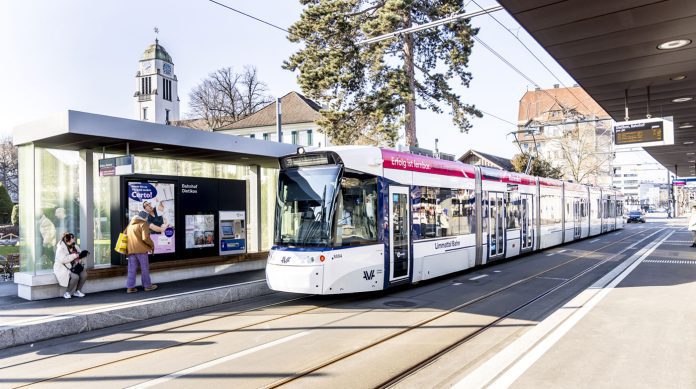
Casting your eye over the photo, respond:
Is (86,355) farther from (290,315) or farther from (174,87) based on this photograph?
(174,87)

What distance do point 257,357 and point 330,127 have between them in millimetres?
18766

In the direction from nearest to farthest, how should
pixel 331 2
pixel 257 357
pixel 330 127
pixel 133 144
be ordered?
1. pixel 257 357
2. pixel 133 144
3. pixel 331 2
4. pixel 330 127

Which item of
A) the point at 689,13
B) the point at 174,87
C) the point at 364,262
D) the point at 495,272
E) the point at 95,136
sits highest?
the point at 174,87

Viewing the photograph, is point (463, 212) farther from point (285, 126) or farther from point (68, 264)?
point (285, 126)

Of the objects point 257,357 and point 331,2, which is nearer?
point 257,357

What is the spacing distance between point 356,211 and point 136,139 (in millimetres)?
5038

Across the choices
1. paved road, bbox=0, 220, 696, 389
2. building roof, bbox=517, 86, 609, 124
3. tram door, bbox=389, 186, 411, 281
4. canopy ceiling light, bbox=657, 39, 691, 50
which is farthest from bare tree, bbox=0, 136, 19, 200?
building roof, bbox=517, 86, 609, 124

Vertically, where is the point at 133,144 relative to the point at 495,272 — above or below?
above

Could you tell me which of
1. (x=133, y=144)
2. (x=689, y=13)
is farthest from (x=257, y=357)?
(x=689, y=13)

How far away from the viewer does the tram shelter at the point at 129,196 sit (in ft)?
33.4

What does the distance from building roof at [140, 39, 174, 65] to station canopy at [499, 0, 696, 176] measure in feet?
255

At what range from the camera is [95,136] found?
9719mm

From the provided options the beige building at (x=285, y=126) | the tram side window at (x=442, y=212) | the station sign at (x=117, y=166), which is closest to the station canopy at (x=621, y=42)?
the tram side window at (x=442, y=212)

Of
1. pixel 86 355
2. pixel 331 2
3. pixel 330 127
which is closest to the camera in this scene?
pixel 86 355
